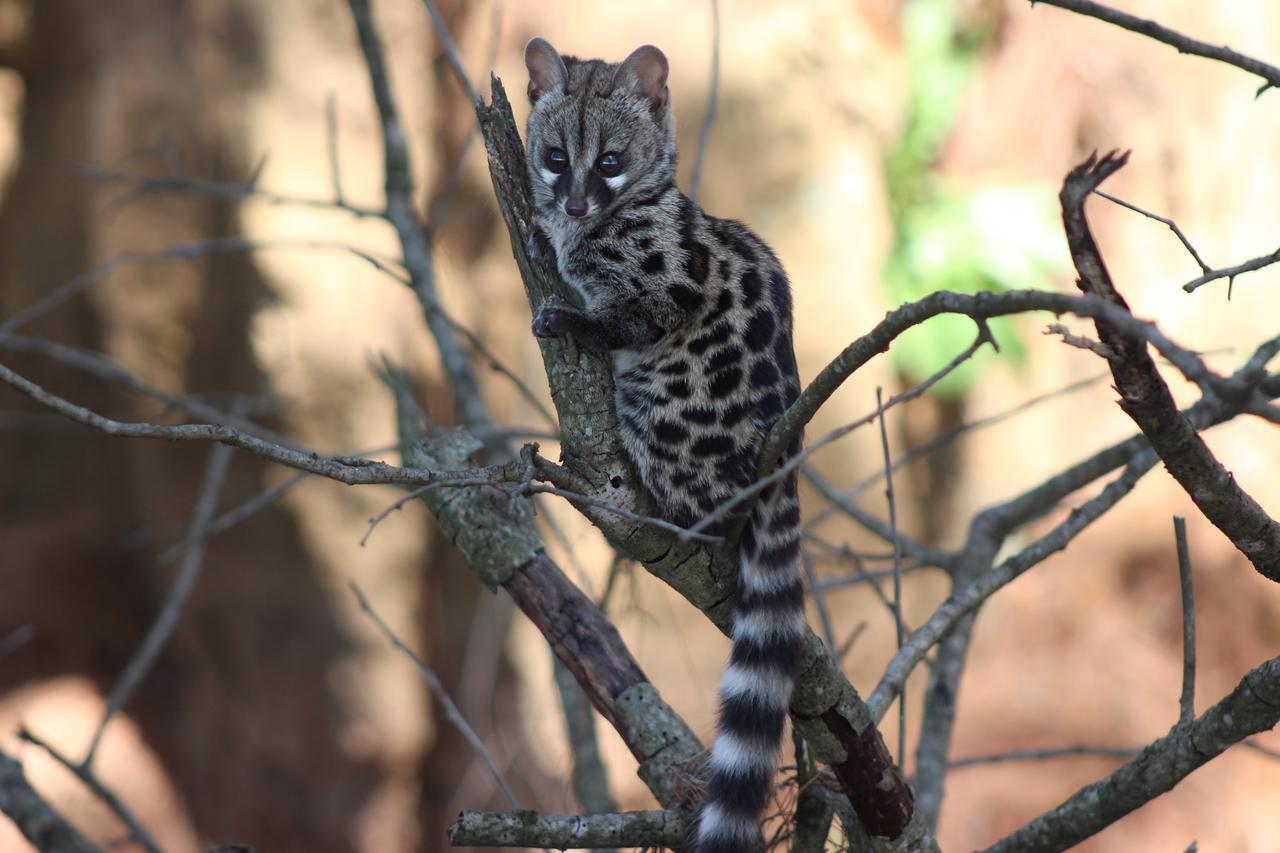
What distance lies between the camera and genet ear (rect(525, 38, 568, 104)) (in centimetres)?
330

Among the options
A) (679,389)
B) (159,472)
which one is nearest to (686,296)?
(679,389)

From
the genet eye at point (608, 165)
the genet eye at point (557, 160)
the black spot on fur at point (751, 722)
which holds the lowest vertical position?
the black spot on fur at point (751, 722)

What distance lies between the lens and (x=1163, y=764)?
219 cm

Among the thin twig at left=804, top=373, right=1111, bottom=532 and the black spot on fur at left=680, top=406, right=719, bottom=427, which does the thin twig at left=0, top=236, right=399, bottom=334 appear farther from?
the thin twig at left=804, top=373, right=1111, bottom=532

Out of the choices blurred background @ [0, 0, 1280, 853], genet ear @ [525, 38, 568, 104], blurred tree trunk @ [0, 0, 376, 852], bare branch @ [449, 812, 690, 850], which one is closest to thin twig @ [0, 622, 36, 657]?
bare branch @ [449, 812, 690, 850]

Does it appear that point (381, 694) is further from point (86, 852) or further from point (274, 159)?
point (86, 852)

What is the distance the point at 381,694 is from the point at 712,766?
5.37m

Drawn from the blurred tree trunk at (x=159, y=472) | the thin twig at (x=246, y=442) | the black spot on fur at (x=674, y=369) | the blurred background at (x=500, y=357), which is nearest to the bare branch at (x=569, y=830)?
the thin twig at (x=246, y=442)

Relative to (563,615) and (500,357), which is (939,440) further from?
(500,357)

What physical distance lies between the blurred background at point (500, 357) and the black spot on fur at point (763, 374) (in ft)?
13.6

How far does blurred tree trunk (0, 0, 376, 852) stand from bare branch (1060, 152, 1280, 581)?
6039mm

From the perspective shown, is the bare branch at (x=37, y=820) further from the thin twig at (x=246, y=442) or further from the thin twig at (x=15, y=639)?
the thin twig at (x=246, y=442)

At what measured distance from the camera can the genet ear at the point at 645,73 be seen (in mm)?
3270

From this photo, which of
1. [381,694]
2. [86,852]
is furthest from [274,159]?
[86,852]
